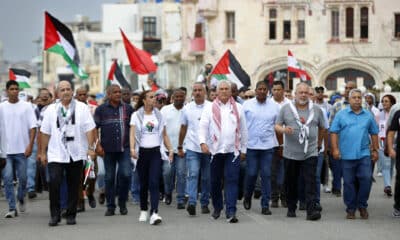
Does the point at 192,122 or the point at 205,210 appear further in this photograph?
the point at 192,122

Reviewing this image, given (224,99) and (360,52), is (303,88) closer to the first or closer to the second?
(224,99)

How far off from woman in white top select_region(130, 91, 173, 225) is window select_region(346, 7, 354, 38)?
48.2m

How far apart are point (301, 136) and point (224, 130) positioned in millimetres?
1098

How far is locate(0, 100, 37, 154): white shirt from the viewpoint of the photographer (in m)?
16.9

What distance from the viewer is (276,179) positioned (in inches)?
711

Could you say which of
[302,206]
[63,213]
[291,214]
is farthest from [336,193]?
[63,213]

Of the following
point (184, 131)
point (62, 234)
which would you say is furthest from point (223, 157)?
point (62, 234)

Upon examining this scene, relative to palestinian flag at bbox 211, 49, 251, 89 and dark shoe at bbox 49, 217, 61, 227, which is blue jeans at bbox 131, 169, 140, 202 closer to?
dark shoe at bbox 49, 217, 61, 227

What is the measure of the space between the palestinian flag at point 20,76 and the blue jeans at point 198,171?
13.9m

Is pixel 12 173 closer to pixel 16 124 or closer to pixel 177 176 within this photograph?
pixel 16 124

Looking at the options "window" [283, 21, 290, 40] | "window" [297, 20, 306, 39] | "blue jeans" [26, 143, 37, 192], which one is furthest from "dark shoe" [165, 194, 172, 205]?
"window" [283, 21, 290, 40]

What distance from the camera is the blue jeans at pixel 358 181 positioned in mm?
Answer: 15977

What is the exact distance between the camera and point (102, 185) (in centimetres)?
1917

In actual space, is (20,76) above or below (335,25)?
below
